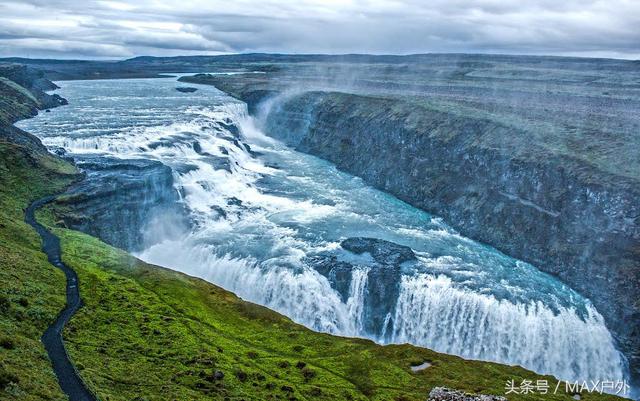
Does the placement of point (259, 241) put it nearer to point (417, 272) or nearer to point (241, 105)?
point (417, 272)

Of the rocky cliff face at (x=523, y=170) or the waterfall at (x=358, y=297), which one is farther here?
the rocky cliff face at (x=523, y=170)

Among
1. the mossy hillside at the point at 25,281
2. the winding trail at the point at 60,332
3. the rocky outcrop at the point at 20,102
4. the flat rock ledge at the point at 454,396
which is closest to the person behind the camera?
the mossy hillside at the point at 25,281

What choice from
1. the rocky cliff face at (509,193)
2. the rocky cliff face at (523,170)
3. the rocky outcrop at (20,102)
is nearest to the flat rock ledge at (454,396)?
the rocky cliff face at (523,170)

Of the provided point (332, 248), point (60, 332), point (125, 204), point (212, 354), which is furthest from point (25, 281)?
point (332, 248)

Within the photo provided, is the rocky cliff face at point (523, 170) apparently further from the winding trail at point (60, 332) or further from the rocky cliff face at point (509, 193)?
the winding trail at point (60, 332)

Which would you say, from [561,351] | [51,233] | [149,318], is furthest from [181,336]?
[561,351]

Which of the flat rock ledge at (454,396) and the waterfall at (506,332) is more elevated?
the flat rock ledge at (454,396)

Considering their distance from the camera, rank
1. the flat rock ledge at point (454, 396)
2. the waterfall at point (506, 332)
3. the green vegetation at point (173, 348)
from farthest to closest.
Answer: the waterfall at point (506, 332) → the flat rock ledge at point (454, 396) → the green vegetation at point (173, 348)
